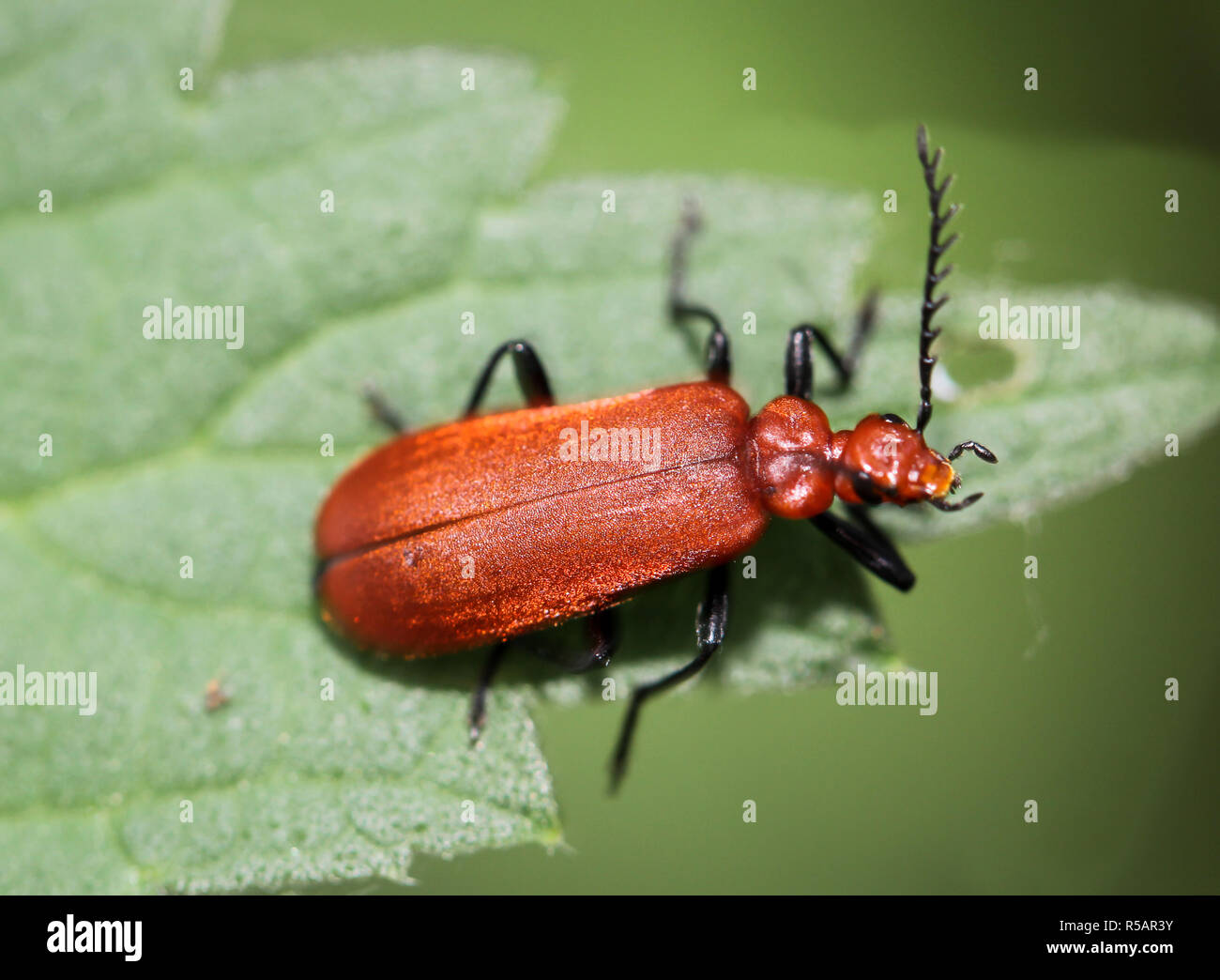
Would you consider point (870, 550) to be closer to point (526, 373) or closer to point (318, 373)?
point (526, 373)

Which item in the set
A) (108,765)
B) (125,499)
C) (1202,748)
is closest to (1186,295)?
(1202,748)

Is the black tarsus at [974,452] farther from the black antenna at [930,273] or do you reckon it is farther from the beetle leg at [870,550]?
the beetle leg at [870,550]

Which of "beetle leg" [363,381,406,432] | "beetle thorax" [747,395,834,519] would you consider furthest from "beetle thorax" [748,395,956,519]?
"beetle leg" [363,381,406,432]

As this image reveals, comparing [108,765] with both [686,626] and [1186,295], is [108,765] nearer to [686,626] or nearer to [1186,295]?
[686,626]
